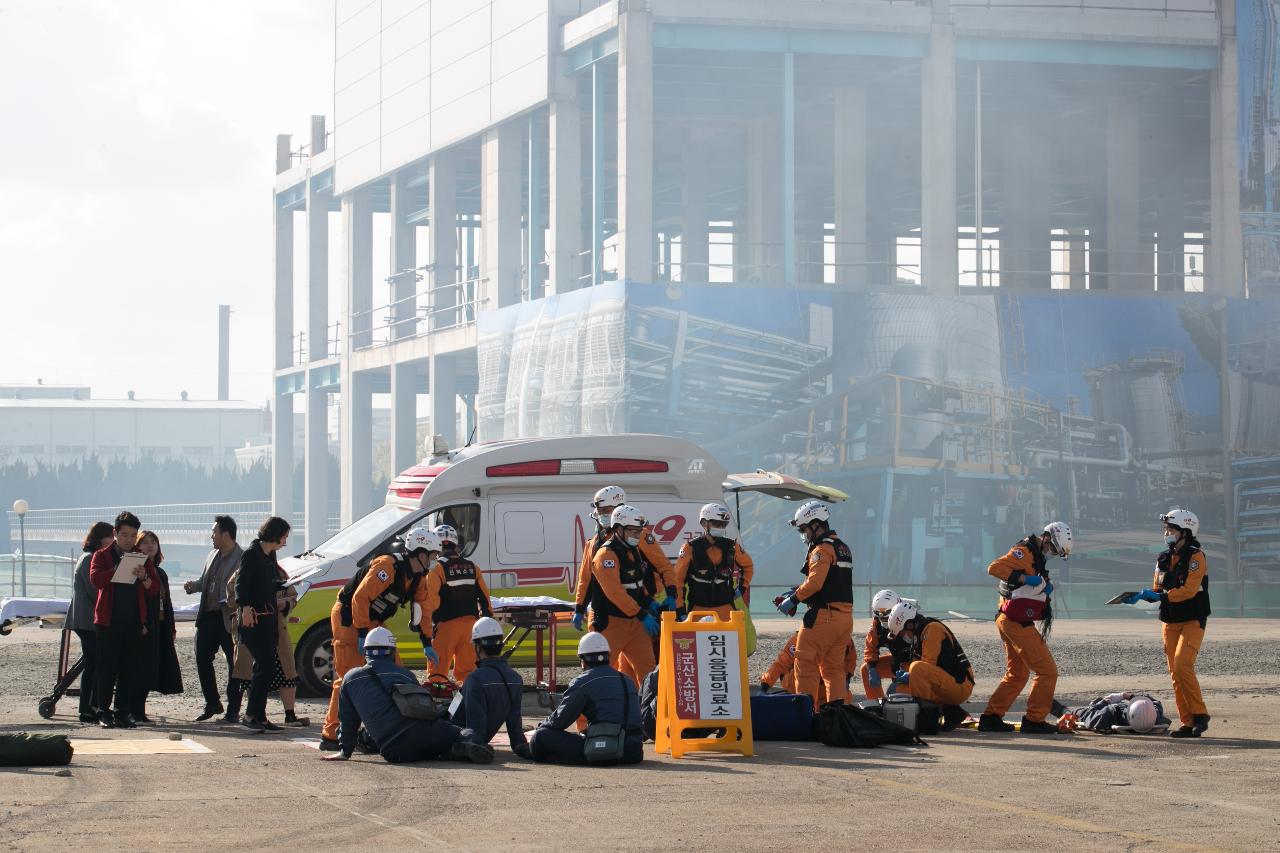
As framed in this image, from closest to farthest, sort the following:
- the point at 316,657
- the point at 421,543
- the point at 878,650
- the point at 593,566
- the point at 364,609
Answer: the point at 364,609, the point at 421,543, the point at 593,566, the point at 878,650, the point at 316,657

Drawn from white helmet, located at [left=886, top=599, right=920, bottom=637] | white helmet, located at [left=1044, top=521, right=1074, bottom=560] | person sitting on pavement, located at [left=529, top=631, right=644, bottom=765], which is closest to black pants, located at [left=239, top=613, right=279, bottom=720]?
person sitting on pavement, located at [left=529, top=631, right=644, bottom=765]

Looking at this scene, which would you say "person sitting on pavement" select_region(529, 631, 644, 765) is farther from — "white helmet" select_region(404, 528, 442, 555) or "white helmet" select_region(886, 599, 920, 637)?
"white helmet" select_region(886, 599, 920, 637)

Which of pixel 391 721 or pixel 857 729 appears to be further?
pixel 857 729

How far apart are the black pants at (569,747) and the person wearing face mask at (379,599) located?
164 cm

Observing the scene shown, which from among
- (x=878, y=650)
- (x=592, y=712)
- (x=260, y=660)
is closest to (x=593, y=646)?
(x=592, y=712)

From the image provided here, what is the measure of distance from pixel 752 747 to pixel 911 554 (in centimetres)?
3231

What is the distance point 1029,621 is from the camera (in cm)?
1352

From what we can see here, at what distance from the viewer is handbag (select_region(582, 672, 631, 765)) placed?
1127 centimetres

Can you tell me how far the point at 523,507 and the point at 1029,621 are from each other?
17.9 ft

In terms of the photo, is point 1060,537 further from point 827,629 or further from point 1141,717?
point 827,629

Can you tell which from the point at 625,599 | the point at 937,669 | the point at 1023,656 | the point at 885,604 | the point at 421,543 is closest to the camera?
the point at 421,543

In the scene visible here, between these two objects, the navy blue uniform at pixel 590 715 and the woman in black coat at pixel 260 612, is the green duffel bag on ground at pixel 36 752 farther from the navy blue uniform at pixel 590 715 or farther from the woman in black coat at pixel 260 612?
the navy blue uniform at pixel 590 715

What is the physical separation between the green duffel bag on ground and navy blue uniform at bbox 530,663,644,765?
118 inches

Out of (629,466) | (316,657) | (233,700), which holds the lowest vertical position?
(233,700)
